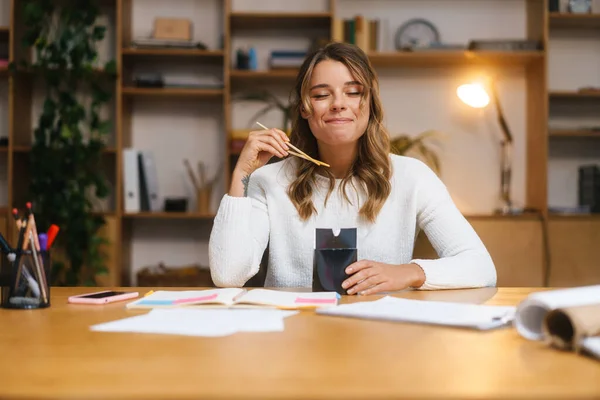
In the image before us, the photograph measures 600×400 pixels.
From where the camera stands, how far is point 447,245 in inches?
72.0

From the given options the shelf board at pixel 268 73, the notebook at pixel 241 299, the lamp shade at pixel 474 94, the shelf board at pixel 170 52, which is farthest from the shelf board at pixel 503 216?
the notebook at pixel 241 299

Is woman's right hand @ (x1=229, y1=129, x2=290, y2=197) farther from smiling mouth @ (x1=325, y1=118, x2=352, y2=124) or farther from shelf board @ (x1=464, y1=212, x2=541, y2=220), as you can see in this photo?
shelf board @ (x1=464, y1=212, x2=541, y2=220)

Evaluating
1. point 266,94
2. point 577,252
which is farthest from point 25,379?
point 577,252

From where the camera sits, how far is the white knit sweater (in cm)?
186

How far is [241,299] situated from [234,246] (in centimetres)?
51

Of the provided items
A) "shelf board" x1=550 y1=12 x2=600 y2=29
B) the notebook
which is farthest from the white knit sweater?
"shelf board" x1=550 y1=12 x2=600 y2=29

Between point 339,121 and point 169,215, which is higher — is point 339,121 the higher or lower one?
the higher one

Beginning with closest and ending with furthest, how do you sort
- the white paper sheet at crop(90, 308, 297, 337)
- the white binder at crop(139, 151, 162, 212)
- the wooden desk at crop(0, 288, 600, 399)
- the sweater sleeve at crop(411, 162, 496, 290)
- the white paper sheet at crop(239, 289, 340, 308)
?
the wooden desk at crop(0, 288, 600, 399), the white paper sheet at crop(90, 308, 297, 337), the white paper sheet at crop(239, 289, 340, 308), the sweater sleeve at crop(411, 162, 496, 290), the white binder at crop(139, 151, 162, 212)

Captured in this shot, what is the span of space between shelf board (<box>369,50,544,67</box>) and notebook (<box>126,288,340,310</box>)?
2.71 m

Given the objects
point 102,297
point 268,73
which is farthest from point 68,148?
point 102,297

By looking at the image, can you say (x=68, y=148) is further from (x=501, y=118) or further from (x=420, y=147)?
(x=501, y=118)

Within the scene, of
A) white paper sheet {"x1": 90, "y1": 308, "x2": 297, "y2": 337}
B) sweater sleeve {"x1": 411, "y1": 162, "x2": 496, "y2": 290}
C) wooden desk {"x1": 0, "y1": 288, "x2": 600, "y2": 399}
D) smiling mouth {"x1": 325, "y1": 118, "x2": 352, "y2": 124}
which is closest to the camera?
wooden desk {"x1": 0, "y1": 288, "x2": 600, "y2": 399}

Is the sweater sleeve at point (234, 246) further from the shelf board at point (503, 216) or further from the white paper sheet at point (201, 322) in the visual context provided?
the shelf board at point (503, 216)

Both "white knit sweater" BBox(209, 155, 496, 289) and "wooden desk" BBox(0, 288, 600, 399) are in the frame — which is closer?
"wooden desk" BBox(0, 288, 600, 399)
